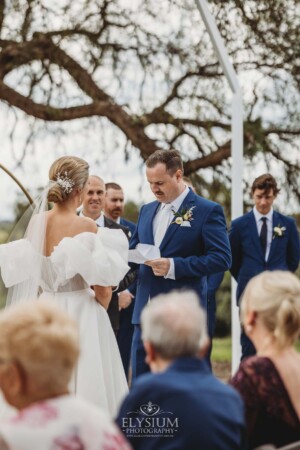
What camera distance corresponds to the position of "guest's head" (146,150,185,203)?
19.1 feet

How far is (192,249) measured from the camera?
5.95 metres

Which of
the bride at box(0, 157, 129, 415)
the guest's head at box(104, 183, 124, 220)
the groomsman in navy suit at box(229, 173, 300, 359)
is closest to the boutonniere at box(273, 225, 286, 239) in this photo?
the groomsman in navy suit at box(229, 173, 300, 359)

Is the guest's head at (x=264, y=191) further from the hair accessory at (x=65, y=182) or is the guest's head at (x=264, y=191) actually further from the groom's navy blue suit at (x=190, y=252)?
the hair accessory at (x=65, y=182)

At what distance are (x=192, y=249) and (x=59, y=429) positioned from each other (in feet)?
11.3

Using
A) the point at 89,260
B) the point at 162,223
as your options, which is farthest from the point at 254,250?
the point at 89,260

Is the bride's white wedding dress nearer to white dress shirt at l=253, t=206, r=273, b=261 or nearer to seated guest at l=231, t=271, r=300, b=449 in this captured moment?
seated guest at l=231, t=271, r=300, b=449

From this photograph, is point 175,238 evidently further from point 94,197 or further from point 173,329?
point 173,329

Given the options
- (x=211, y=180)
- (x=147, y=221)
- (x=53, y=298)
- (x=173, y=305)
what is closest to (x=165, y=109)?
(x=211, y=180)

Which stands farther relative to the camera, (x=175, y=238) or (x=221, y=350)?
(x=221, y=350)

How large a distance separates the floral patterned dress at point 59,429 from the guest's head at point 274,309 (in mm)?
881

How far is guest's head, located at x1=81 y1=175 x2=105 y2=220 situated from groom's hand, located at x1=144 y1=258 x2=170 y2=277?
4.64 ft

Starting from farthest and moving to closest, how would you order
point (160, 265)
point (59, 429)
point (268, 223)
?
point (268, 223)
point (160, 265)
point (59, 429)

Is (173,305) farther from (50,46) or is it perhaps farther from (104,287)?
(50,46)

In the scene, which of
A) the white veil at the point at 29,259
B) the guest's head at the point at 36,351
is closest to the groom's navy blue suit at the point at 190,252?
the white veil at the point at 29,259
